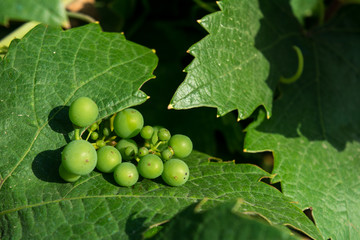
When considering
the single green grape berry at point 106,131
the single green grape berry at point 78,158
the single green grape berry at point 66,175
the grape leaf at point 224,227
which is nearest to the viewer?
the grape leaf at point 224,227

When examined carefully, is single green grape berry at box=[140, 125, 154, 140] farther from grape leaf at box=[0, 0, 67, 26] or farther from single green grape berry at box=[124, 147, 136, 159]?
grape leaf at box=[0, 0, 67, 26]

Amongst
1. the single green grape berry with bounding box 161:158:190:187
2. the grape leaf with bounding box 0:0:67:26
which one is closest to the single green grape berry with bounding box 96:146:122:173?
the single green grape berry with bounding box 161:158:190:187

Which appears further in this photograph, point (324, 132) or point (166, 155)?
point (324, 132)

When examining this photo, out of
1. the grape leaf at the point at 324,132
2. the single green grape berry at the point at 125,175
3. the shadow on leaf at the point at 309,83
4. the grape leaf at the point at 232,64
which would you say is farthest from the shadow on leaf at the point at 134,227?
the shadow on leaf at the point at 309,83

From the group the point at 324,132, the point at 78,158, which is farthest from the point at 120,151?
the point at 324,132

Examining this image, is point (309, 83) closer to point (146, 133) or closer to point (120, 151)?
point (146, 133)

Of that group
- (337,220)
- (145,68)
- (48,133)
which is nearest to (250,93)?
(145,68)

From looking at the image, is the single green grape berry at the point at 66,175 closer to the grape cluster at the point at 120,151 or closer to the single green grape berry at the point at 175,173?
the grape cluster at the point at 120,151
